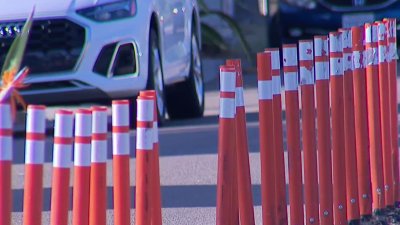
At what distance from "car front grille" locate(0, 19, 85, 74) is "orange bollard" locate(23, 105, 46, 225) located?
20.4 ft

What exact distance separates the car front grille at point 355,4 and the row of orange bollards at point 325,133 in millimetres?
10883

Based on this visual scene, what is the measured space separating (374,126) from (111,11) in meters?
4.35

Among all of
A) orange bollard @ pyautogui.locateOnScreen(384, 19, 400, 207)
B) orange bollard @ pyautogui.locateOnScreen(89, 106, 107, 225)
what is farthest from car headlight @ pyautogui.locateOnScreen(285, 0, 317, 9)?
orange bollard @ pyautogui.locateOnScreen(89, 106, 107, 225)

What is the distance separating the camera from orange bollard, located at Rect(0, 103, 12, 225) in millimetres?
4898

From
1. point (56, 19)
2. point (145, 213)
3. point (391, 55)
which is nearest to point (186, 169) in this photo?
point (56, 19)

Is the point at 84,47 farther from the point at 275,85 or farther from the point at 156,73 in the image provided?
the point at 275,85

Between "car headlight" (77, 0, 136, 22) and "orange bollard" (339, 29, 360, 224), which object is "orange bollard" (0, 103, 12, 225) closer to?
"orange bollard" (339, 29, 360, 224)

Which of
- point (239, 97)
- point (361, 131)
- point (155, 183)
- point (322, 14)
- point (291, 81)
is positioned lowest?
point (155, 183)

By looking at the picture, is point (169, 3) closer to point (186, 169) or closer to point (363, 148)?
point (186, 169)

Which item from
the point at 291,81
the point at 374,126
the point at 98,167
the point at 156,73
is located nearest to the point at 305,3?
the point at 156,73

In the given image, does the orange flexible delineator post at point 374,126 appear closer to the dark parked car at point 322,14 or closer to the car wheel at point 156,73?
the car wheel at point 156,73

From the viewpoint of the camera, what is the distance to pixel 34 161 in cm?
494

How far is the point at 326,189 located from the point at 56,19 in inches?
191

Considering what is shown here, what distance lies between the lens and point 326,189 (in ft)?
A: 22.3
